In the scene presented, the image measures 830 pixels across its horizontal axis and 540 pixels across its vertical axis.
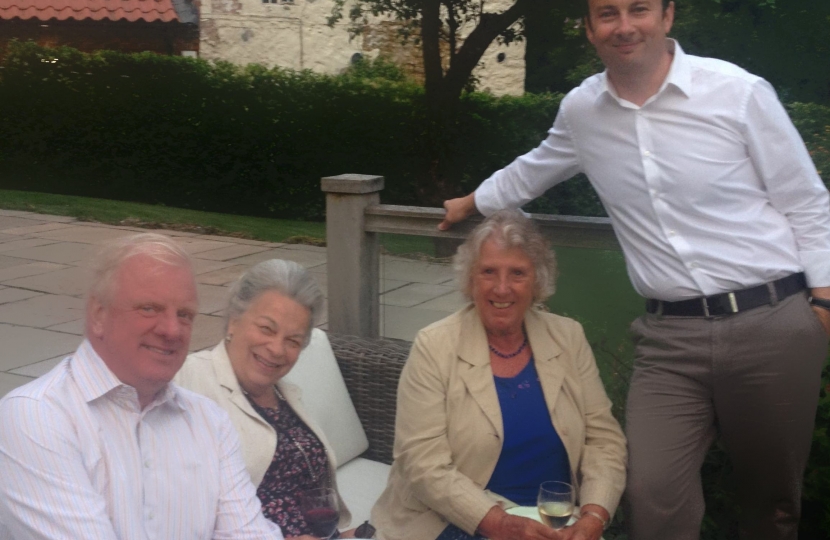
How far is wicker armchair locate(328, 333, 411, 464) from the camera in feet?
10.9

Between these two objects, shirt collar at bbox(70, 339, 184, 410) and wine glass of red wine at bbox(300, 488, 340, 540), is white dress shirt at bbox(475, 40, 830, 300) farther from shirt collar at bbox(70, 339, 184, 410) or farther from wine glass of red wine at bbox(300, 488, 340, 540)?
shirt collar at bbox(70, 339, 184, 410)

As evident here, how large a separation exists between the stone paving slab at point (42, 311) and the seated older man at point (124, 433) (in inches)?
192

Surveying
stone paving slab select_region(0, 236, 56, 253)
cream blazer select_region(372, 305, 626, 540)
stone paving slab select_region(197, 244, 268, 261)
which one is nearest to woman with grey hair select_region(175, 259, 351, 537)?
cream blazer select_region(372, 305, 626, 540)

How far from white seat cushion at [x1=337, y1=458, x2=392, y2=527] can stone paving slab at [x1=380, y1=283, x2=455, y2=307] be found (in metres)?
0.71

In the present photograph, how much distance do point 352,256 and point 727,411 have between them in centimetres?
159

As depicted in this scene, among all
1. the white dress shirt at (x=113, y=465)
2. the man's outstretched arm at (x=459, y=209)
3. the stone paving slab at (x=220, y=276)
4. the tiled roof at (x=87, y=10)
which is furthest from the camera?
the tiled roof at (x=87, y=10)

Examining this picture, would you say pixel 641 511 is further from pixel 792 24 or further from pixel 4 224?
pixel 792 24

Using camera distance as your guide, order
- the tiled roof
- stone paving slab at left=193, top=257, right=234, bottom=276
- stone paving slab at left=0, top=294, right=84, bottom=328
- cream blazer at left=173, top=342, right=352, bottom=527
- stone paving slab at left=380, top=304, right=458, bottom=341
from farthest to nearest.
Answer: the tiled roof, stone paving slab at left=193, top=257, right=234, bottom=276, stone paving slab at left=0, top=294, right=84, bottom=328, stone paving slab at left=380, top=304, right=458, bottom=341, cream blazer at left=173, top=342, right=352, bottom=527

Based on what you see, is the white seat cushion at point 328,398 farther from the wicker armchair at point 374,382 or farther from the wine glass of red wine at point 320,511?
the wine glass of red wine at point 320,511

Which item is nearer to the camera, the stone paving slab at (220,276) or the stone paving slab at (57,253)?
the stone paving slab at (220,276)

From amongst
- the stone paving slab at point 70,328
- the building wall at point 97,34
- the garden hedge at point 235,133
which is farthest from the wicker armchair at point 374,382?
the building wall at point 97,34

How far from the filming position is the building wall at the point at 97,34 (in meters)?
17.8

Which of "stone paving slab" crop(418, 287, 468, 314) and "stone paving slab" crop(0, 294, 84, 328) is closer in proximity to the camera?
"stone paving slab" crop(418, 287, 468, 314)

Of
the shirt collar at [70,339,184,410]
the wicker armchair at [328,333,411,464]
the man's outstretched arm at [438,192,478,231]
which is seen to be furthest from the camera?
the wicker armchair at [328,333,411,464]
